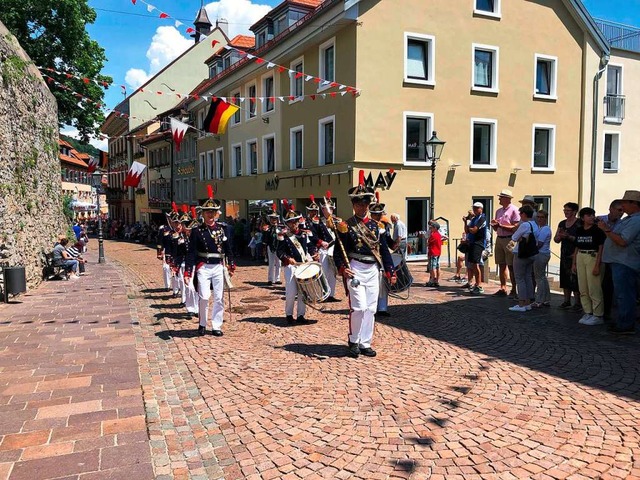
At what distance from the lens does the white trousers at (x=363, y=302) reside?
20.7 feet

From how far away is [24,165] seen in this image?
13.4 m

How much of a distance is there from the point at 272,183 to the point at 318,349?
59.5ft

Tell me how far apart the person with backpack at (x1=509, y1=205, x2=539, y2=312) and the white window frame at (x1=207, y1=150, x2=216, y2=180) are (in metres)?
25.6

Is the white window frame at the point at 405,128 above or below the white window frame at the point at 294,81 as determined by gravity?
below

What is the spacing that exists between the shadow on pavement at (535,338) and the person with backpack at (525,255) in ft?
0.90

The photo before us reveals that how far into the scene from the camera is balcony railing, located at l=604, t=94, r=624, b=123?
22734 mm

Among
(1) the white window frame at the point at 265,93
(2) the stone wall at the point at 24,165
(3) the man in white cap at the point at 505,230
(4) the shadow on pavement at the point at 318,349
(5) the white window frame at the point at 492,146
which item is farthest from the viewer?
(1) the white window frame at the point at 265,93

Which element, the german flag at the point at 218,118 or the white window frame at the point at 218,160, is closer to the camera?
the german flag at the point at 218,118

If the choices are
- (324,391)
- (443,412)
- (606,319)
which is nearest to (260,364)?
(324,391)

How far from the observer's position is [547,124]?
21.3m

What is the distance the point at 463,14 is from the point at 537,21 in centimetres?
364

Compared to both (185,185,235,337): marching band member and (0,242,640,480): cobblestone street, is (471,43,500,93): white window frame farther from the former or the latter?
(185,185,235,337): marching band member

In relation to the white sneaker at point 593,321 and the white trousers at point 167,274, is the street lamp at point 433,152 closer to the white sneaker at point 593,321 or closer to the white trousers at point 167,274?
the white sneaker at point 593,321

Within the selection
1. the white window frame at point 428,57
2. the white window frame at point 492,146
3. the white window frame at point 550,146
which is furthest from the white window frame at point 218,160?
the white window frame at point 550,146
